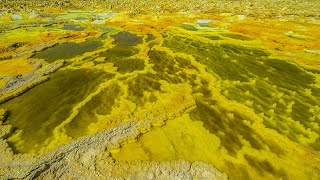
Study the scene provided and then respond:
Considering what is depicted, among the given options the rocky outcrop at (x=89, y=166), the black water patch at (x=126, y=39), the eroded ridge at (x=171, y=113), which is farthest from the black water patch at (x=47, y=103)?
the black water patch at (x=126, y=39)

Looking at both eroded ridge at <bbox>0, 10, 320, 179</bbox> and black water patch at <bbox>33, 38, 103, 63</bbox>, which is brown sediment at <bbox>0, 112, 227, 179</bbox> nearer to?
eroded ridge at <bbox>0, 10, 320, 179</bbox>

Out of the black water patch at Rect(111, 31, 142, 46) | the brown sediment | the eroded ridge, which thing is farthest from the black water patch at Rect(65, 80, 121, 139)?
the black water patch at Rect(111, 31, 142, 46)

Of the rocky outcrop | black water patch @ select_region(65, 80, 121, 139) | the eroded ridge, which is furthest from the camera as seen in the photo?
black water patch @ select_region(65, 80, 121, 139)

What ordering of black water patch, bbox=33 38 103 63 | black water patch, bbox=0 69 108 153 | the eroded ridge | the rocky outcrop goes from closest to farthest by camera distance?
the rocky outcrop → the eroded ridge → black water patch, bbox=0 69 108 153 → black water patch, bbox=33 38 103 63

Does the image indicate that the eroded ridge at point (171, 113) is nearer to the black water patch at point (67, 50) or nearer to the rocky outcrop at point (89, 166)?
the rocky outcrop at point (89, 166)

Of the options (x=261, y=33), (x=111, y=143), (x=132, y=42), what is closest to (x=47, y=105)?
(x=111, y=143)

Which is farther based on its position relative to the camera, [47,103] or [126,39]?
Result: [126,39]

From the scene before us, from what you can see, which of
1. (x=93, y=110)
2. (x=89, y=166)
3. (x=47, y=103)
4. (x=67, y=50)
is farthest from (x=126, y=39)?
(x=89, y=166)

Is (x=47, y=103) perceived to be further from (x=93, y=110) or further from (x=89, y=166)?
(x=89, y=166)
